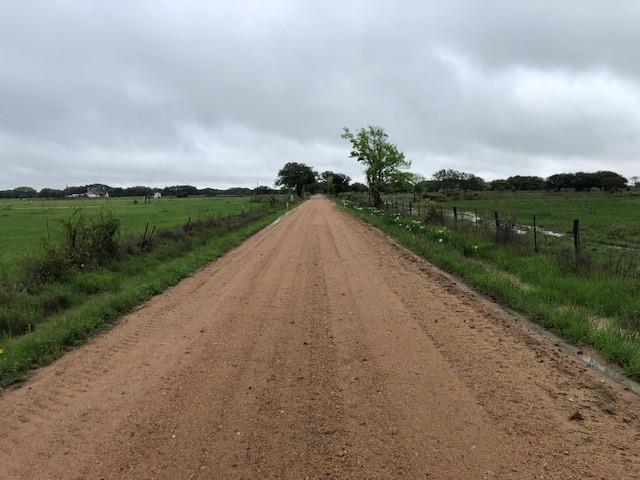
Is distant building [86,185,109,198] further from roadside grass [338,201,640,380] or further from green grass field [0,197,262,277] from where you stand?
roadside grass [338,201,640,380]

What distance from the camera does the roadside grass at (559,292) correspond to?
6.40m

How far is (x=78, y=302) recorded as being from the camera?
9773 millimetres

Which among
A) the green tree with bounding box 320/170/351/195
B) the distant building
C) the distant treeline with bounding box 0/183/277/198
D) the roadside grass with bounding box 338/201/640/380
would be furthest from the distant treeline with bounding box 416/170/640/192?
the distant building

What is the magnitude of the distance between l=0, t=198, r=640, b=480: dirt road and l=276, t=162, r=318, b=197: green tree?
420 feet

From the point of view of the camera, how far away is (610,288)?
873 cm

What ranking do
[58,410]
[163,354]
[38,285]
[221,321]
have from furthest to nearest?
[38,285] < [221,321] < [163,354] < [58,410]

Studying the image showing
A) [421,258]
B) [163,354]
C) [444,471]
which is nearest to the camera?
[444,471]

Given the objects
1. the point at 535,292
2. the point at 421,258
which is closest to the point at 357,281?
the point at 535,292

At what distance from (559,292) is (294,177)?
131 meters

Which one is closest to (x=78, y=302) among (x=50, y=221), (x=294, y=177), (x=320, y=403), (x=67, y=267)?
(x=67, y=267)

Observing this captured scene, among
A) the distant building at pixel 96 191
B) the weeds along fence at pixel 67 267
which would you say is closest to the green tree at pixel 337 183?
the distant building at pixel 96 191

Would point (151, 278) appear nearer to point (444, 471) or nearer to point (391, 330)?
point (391, 330)

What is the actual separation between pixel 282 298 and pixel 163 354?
331 cm

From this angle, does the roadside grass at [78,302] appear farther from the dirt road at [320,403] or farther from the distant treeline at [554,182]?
the distant treeline at [554,182]
